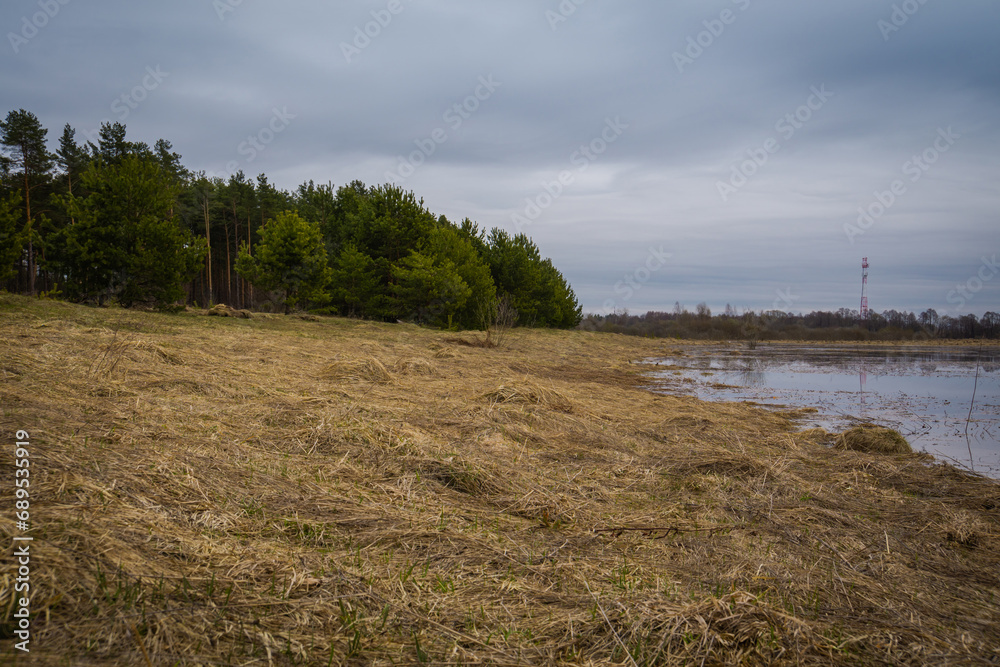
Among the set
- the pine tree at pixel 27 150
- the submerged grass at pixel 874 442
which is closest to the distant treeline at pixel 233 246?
the pine tree at pixel 27 150

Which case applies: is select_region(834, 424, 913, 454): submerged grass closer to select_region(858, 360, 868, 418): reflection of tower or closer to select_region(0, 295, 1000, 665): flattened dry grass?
select_region(0, 295, 1000, 665): flattened dry grass

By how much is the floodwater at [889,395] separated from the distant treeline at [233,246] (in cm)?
1193

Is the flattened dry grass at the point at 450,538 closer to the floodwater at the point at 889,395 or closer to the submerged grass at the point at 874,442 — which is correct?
the submerged grass at the point at 874,442

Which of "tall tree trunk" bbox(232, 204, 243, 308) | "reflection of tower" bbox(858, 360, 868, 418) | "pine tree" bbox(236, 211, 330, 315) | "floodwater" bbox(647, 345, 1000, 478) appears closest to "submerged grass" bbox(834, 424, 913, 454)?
"floodwater" bbox(647, 345, 1000, 478)

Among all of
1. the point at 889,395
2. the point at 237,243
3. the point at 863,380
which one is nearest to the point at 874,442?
the point at 889,395

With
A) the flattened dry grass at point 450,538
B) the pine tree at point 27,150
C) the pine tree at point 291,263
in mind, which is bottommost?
the flattened dry grass at point 450,538

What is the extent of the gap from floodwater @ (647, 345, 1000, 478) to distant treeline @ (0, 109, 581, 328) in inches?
470

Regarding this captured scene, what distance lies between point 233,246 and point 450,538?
53426 millimetres

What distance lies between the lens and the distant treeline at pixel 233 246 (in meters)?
20.5

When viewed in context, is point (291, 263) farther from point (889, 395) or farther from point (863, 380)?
point (889, 395)

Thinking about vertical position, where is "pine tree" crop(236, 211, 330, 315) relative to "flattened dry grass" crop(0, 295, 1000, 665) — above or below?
above

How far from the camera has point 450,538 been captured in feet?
10.9

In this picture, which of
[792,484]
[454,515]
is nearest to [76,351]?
[454,515]

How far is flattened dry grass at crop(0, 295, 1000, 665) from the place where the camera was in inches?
87.4
